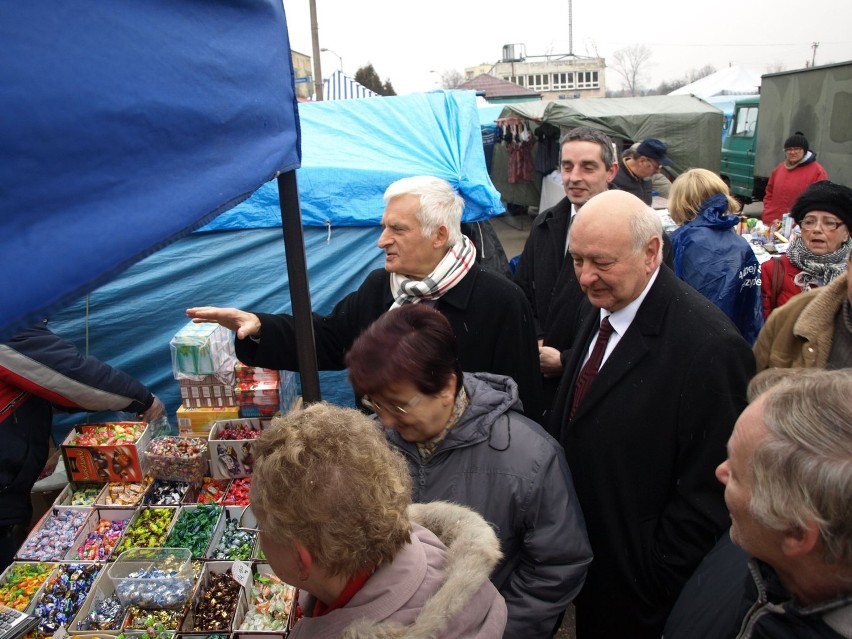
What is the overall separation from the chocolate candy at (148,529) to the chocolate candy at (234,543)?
9.9 inches

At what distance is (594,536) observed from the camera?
6.50ft

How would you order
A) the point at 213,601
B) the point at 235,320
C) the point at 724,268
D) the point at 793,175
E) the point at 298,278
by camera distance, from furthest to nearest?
1. the point at 793,175
2. the point at 724,268
3. the point at 213,601
4. the point at 235,320
5. the point at 298,278

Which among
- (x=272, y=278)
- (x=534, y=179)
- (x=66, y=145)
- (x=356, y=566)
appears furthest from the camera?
(x=534, y=179)

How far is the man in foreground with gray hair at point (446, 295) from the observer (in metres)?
2.32

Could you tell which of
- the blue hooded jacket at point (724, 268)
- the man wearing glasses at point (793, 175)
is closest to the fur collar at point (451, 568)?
the blue hooded jacket at point (724, 268)

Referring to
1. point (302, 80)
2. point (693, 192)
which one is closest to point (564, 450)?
point (693, 192)

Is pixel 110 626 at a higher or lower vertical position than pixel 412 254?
lower

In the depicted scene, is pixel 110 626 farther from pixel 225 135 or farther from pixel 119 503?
pixel 225 135

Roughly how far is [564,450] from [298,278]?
3.28 feet

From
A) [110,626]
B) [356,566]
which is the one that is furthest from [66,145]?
[110,626]

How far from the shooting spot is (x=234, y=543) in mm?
2742

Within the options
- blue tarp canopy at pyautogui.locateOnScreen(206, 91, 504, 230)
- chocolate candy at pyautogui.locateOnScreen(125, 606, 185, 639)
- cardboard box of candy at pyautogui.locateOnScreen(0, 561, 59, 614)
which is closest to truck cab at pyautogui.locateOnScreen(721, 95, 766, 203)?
blue tarp canopy at pyautogui.locateOnScreen(206, 91, 504, 230)

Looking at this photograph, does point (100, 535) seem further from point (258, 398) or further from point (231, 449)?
point (258, 398)

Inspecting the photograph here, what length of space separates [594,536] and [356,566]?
1131 millimetres
